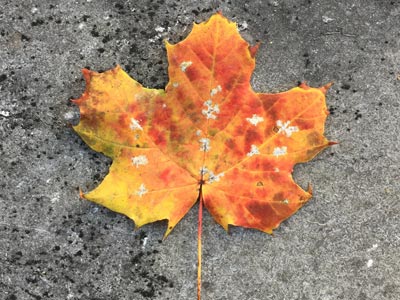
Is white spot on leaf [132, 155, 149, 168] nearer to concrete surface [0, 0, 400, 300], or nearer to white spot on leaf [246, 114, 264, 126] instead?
concrete surface [0, 0, 400, 300]

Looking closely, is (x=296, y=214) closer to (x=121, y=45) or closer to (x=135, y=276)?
(x=135, y=276)

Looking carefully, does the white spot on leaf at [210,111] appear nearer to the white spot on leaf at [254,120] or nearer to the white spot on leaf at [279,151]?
the white spot on leaf at [254,120]

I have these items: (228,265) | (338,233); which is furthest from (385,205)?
(228,265)

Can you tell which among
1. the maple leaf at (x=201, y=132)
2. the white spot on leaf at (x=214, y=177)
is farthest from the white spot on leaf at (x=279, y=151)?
the white spot on leaf at (x=214, y=177)

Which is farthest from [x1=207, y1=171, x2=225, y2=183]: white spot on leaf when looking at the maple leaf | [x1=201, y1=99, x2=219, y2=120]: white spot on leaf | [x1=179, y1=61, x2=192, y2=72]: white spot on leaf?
[x1=179, y1=61, x2=192, y2=72]: white spot on leaf

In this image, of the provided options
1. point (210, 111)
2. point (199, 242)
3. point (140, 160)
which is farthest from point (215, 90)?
point (199, 242)
